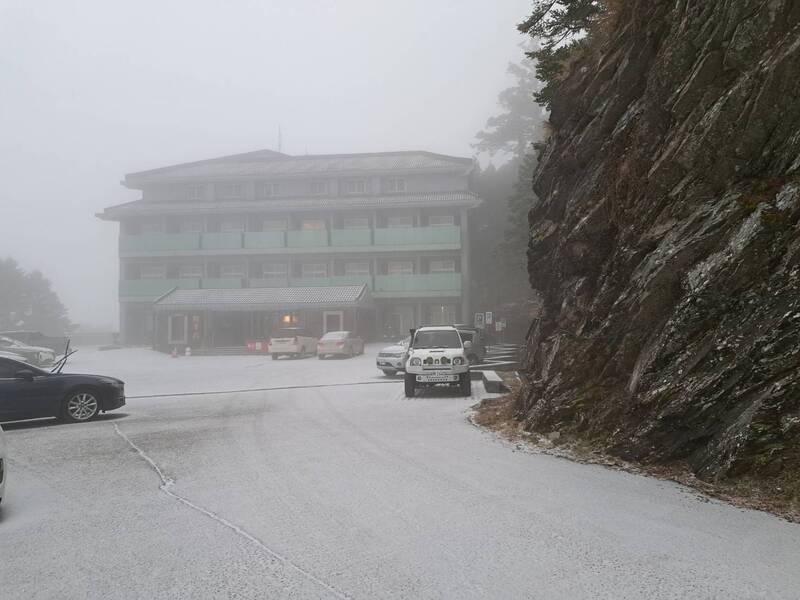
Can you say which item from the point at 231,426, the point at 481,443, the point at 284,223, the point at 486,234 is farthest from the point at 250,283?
the point at 481,443

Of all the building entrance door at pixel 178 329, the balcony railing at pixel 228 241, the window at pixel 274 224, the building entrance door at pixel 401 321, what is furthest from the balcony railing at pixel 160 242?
the building entrance door at pixel 401 321

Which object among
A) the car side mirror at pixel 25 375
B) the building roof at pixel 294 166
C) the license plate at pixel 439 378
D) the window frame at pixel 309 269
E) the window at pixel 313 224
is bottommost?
the license plate at pixel 439 378

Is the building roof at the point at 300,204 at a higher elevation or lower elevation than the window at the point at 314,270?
higher

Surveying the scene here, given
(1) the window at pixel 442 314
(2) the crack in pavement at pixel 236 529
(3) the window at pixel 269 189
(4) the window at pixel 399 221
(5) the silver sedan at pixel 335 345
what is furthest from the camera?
(3) the window at pixel 269 189

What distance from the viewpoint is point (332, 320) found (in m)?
40.2

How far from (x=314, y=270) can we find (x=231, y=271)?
6.51 meters

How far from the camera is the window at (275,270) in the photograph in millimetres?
44594

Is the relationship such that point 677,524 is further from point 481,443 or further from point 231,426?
point 231,426

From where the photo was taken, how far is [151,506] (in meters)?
5.88

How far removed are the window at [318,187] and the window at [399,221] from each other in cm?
620

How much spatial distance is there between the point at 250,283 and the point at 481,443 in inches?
1460

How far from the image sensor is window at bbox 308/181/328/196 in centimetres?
4681

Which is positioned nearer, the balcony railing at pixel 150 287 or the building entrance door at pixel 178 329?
the building entrance door at pixel 178 329

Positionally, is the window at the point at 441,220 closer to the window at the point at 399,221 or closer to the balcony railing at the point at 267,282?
the window at the point at 399,221
